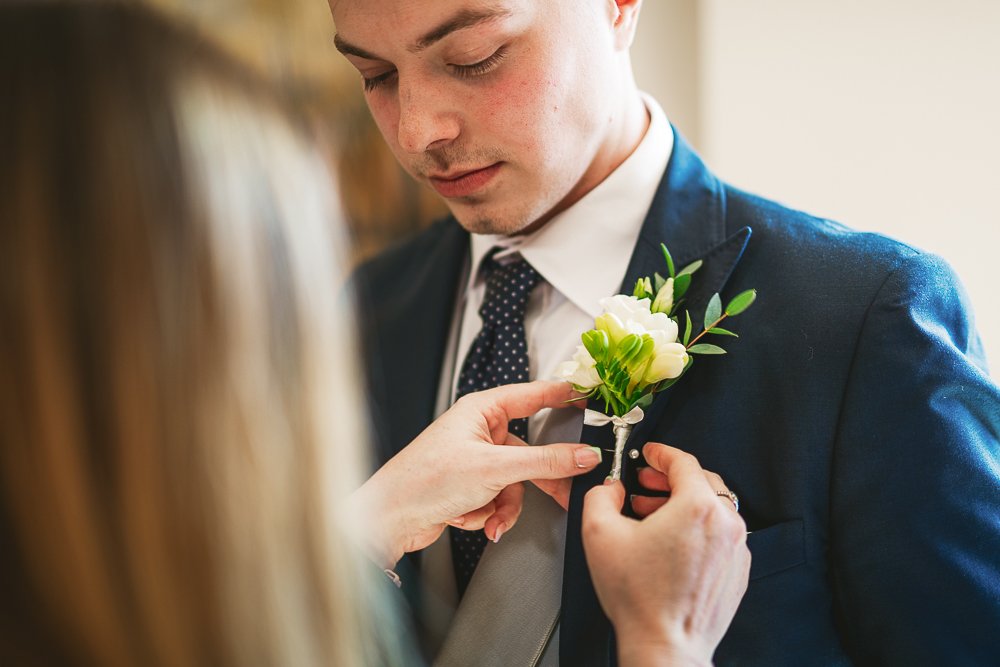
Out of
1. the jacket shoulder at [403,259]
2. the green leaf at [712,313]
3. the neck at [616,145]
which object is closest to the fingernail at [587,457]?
the green leaf at [712,313]

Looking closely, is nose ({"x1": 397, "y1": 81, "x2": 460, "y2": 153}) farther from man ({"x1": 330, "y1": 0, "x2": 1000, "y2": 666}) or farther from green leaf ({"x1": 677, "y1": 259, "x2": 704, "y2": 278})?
green leaf ({"x1": 677, "y1": 259, "x2": 704, "y2": 278})

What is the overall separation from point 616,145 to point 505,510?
2.16 feet

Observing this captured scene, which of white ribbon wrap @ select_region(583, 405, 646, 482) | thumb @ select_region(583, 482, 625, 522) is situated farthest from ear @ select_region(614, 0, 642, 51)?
thumb @ select_region(583, 482, 625, 522)

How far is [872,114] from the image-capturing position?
1.50 meters

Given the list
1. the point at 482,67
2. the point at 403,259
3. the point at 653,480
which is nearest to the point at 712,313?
the point at 653,480

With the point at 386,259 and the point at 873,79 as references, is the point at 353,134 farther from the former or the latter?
the point at 873,79

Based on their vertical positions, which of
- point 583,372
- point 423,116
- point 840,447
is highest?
point 423,116

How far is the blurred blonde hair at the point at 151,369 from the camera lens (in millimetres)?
596

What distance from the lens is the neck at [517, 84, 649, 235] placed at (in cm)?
135

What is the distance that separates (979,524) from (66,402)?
1045 millimetres

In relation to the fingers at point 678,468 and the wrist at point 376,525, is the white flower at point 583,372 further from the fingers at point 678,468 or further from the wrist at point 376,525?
the wrist at point 376,525

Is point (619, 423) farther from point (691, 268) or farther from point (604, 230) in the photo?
point (604, 230)

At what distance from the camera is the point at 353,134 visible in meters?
2.42

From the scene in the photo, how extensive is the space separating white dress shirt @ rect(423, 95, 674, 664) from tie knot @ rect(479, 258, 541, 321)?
0.08 ft
